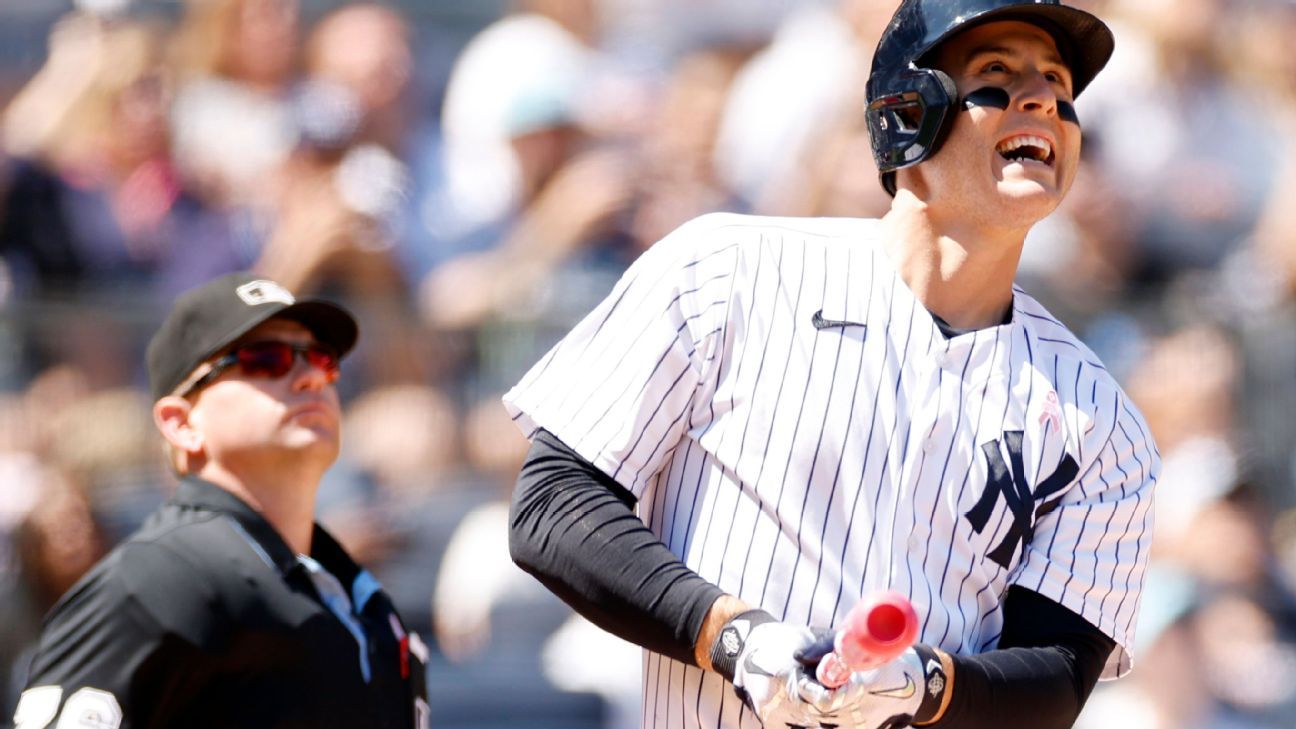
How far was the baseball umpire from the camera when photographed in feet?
10.2

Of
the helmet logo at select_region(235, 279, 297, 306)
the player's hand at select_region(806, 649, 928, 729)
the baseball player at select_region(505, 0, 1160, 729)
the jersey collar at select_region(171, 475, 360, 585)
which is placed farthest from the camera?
the helmet logo at select_region(235, 279, 297, 306)

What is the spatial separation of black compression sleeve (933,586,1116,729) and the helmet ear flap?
0.67 meters

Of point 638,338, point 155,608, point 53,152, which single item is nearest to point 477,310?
point 53,152

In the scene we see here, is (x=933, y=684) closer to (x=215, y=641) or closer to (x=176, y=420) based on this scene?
(x=215, y=641)

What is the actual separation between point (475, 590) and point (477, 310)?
0.94 metres

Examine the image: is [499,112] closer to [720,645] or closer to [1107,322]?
[1107,322]

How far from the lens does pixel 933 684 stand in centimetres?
229

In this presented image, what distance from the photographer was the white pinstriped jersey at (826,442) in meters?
2.47

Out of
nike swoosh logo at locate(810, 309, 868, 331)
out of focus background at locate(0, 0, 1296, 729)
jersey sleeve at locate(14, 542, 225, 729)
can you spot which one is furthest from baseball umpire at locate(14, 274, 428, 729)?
out of focus background at locate(0, 0, 1296, 729)

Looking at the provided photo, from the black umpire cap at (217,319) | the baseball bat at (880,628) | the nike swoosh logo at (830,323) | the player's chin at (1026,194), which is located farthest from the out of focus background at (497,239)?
the baseball bat at (880,628)

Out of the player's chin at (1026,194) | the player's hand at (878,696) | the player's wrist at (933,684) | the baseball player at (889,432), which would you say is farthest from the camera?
the player's chin at (1026,194)

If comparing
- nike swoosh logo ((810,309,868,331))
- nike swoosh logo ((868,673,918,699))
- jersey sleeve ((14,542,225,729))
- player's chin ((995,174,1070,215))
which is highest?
player's chin ((995,174,1070,215))

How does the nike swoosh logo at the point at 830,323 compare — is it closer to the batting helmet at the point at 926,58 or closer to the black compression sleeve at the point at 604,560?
the batting helmet at the point at 926,58

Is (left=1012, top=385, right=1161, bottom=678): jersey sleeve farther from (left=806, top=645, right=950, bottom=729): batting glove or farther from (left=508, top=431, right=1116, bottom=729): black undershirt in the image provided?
(left=806, top=645, right=950, bottom=729): batting glove
